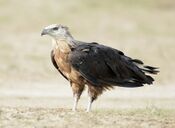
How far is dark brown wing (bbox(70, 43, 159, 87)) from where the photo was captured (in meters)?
12.7

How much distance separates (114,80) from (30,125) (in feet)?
6.42

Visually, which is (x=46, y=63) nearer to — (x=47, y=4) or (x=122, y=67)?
(x=47, y=4)

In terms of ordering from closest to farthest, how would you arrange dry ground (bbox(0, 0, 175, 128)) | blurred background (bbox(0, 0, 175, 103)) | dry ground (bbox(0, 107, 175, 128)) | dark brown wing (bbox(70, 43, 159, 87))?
1. dry ground (bbox(0, 107, 175, 128))
2. dry ground (bbox(0, 0, 175, 128))
3. dark brown wing (bbox(70, 43, 159, 87))
4. blurred background (bbox(0, 0, 175, 103))

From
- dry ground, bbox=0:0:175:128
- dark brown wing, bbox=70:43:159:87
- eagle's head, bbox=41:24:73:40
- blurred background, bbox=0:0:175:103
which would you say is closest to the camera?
dry ground, bbox=0:0:175:128

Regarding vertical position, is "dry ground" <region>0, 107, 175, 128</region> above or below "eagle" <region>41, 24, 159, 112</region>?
below

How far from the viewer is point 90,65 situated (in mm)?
12836

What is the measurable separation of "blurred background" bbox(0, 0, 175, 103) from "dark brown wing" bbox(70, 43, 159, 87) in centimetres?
764

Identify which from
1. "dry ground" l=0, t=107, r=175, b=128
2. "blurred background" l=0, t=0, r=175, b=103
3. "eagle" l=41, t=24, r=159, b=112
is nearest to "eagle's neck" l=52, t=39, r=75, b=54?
"eagle" l=41, t=24, r=159, b=112

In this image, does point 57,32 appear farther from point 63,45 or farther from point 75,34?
point 75,34

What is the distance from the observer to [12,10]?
105 ft

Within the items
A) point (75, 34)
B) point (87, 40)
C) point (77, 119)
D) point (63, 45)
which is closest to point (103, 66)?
point (63, 45)

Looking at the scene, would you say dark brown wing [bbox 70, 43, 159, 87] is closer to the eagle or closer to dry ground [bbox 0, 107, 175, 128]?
the eagle

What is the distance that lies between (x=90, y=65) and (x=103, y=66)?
0.21 m

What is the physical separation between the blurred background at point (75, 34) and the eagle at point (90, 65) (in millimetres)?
7541
